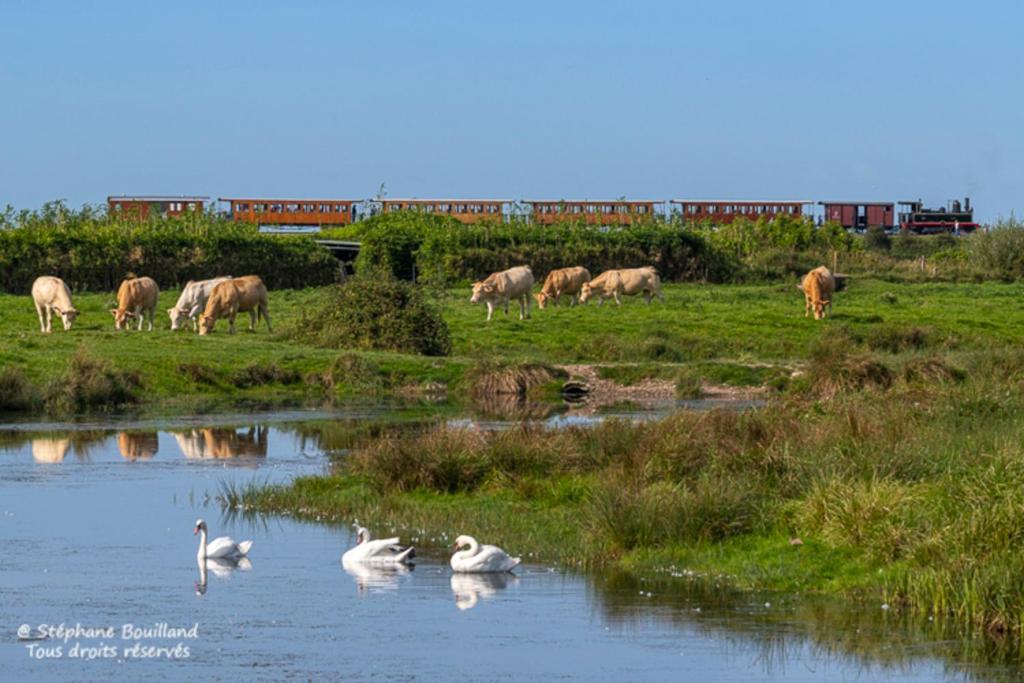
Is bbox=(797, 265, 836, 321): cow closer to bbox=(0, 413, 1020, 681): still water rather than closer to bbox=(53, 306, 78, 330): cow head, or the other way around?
bbox=(53, 306, 78, 330): cow head

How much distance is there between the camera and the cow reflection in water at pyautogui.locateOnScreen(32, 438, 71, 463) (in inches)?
1096

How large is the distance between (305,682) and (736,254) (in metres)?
64.5

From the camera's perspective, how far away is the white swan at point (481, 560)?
57.4 ft

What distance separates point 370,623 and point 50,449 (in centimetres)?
1464

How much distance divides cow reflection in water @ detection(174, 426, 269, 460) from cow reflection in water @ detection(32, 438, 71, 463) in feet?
5.91

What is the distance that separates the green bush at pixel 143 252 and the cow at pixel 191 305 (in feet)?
48.5

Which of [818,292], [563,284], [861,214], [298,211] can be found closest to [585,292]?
[563,284]

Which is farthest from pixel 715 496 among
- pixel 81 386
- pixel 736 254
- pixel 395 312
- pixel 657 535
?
pixel 736 254

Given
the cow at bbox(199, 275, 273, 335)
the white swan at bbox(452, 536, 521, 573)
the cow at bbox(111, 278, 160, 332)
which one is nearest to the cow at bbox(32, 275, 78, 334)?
the cow at bbox(111, 278, 160, 332)

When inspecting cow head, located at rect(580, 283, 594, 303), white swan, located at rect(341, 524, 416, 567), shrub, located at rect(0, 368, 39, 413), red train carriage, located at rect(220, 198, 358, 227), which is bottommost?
shrub, located at rect(0, 368, 39, 413)

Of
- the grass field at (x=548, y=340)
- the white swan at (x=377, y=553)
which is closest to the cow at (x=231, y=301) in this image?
the grass field at (x=548, y=340)

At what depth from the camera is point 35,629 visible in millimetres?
15445

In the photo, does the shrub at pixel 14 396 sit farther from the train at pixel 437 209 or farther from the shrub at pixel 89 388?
the train at pixel 437 209

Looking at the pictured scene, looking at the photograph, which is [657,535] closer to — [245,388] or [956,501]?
[956,501]
